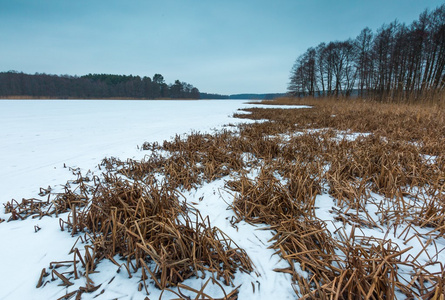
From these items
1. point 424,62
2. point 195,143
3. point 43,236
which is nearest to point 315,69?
point 424,62

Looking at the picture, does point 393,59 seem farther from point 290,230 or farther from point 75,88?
point 75,88

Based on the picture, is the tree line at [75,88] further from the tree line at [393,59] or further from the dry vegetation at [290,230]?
the dry vegetation at [290,230]

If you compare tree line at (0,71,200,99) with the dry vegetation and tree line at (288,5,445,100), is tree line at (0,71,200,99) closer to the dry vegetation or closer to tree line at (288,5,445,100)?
tree line at (288,5,445,100)

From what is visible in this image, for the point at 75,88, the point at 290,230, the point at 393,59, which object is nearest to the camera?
the point at 290,230

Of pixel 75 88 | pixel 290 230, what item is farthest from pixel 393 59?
pixel 75 88

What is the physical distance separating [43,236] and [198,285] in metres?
1.20

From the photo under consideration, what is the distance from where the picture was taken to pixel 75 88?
6234 cm

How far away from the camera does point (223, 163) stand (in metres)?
2.61

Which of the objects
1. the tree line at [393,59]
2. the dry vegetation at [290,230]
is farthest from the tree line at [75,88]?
the dry vegetation at [290,230]

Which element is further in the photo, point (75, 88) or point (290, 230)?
point (75, 88)

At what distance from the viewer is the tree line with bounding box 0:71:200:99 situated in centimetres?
5444

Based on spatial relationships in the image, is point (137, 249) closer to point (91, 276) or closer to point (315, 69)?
point (91, 276)

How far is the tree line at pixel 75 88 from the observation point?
54.4 m

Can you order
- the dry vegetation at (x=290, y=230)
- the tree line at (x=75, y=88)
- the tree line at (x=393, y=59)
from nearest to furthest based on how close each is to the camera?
the dry vegetation at (x=290, y=230) → the tree line at (x=393, y=59) → the tree line at (x=75, y=88)
